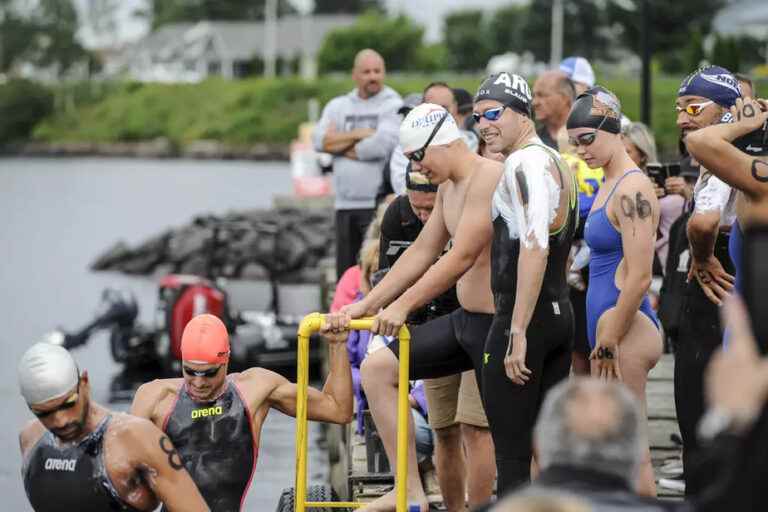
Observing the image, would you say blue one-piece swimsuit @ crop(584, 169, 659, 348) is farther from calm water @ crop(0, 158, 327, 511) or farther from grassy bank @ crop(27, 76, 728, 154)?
grassy bank @ crop(27, 76, 728, 154)

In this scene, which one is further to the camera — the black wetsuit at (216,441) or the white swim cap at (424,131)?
the black wetsuit at (216,441)

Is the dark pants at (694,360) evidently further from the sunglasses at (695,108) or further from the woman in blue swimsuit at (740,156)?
the sunglasses at (695,108)

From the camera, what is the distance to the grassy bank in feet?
357

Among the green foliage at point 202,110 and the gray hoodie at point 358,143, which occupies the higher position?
the gray hoodie at point 358,143

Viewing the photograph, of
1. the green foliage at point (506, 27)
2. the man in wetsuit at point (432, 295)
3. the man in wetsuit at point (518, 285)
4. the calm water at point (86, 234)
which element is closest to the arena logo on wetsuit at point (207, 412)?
the man in wetsuit at point (432, 295)

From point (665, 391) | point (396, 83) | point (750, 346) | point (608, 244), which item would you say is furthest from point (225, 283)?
point (396, 83)

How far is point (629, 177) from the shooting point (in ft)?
22.4

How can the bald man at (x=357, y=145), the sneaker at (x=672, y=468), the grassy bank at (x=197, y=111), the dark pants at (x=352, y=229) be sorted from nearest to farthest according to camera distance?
the sneaker at (x=672, y=468)
the bald man at (x=357, y=145)
the dark pants at (x=352, y=229)
the grassy bank at (x=197, y=111)

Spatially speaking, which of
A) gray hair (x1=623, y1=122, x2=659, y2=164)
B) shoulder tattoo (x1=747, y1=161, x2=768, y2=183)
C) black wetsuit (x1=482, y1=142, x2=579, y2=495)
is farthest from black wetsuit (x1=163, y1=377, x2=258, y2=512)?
gray hair (x1=623, y1=122, x2=659, y2=164)

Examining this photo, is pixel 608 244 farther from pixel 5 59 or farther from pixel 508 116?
pixel 5 59

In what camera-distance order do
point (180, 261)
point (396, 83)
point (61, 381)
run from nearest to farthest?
1. point (61, 381)
2. point (180, 261)
3. point (396, 83)

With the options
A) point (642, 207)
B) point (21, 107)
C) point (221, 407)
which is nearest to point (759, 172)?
point (642, 207)

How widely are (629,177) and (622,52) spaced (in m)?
95.4

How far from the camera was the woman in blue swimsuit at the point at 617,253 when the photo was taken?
6.68 meters
